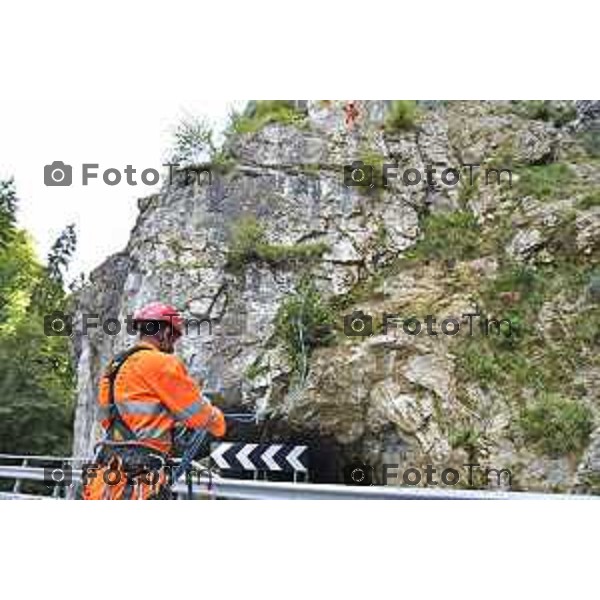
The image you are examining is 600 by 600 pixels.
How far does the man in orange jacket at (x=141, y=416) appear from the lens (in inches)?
132

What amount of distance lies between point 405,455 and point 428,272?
1.30 meters

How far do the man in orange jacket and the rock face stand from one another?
253cm

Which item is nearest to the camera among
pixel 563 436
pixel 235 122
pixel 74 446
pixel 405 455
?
pixel 74 446

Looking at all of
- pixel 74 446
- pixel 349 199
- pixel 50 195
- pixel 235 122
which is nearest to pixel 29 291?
pixel 50 195

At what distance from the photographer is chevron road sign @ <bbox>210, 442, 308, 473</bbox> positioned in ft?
16.0

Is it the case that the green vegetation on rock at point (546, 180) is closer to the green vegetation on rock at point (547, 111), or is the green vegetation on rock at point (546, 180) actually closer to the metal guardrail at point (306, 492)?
the green vegetation on rock at point (547, 111)


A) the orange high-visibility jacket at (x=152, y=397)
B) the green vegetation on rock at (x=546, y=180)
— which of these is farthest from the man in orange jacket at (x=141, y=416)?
the green vegetation on rock at (x=546, y=180)

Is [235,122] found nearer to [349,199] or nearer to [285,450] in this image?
[349,199]

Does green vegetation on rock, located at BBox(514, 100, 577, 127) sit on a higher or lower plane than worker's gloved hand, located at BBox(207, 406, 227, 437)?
higher

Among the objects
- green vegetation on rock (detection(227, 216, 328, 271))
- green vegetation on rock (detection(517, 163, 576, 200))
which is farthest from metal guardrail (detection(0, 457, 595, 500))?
green vegetation on rock (detection(517, 163, 576, 200))

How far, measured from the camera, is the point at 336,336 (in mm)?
6508

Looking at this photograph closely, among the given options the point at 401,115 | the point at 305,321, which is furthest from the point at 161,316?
the point at 401,115

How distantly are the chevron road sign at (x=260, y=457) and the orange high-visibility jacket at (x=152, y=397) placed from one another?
119 cm

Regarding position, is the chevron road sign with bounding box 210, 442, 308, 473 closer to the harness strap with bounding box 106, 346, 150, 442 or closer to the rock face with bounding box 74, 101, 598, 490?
the rock face with bounding box 74, 101, 598, 490
